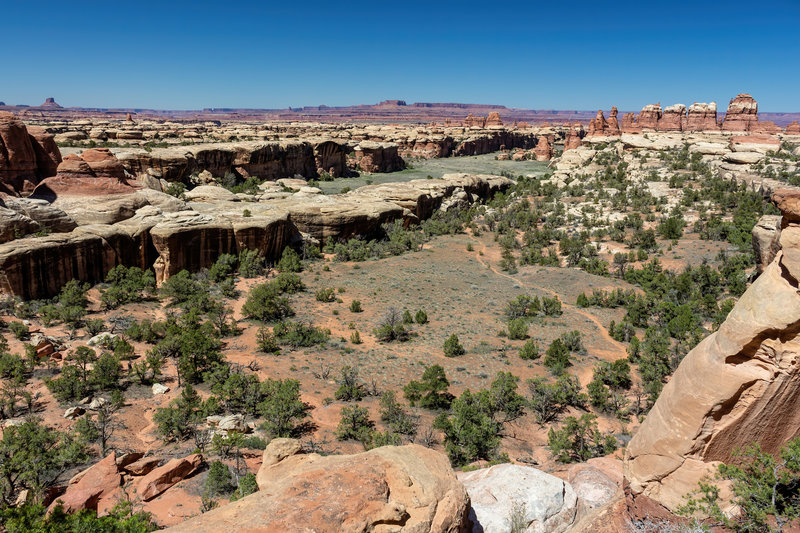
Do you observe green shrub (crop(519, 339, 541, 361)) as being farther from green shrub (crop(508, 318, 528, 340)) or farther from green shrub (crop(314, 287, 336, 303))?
green shrub (crop(314, 287, 336, 303))

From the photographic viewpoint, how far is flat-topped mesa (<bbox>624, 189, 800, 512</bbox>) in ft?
21.0

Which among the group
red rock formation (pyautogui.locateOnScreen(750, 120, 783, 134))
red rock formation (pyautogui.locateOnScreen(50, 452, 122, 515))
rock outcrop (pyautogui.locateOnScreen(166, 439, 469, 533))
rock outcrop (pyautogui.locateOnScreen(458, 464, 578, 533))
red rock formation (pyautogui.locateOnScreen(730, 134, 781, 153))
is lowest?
Answer: red rock formation (pyautogui.locateOnScreen(50, 452, 122, 515))

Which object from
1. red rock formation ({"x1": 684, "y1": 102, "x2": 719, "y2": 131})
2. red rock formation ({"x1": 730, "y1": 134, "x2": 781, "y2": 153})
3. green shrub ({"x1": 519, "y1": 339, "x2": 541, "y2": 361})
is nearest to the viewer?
green shrub ({"x1": 519, "y1": 339, "x2": 541, "y2": 361})

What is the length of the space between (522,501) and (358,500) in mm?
4097

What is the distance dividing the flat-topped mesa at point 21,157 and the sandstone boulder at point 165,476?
26.2 meters

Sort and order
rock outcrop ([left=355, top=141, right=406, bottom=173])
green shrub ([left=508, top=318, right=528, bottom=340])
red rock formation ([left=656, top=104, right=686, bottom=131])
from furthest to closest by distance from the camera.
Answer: red rock formation ([left=656, top=104, right=686, bottom=131])
rock outcrop ([left=355, top=141, right=406, bottom=173])
green shrub ([left=508, top=318, right=528, bottom=340])

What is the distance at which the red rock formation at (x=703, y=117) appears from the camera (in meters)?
84.8

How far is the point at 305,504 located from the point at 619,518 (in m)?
5.42

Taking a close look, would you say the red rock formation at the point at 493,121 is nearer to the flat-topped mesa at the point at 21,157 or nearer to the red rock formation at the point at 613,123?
the red rock formation at the point at 613,123

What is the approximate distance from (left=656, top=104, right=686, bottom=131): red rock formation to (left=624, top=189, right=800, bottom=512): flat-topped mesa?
324 ft

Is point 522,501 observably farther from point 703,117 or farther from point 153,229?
point 703,117

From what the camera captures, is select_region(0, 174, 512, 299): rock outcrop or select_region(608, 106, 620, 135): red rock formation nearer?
select_region(0, 174, 512, 299): rock outcrop

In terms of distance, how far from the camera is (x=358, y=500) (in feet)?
20.8

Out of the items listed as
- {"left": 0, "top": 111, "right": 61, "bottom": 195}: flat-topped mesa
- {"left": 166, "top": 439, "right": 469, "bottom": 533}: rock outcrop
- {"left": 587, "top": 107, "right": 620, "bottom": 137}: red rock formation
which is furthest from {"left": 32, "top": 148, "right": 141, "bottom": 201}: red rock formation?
{"left": 587, "top": 107, "right": 620, "bottom": 137}: red rock formation
